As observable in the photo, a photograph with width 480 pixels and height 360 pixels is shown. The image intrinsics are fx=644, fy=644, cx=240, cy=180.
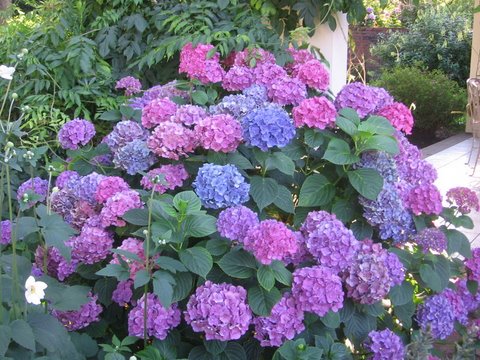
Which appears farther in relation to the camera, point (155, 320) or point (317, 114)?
point (317, 114)

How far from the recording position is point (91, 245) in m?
1.79

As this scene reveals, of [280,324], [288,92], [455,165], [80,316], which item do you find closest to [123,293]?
[80,316]

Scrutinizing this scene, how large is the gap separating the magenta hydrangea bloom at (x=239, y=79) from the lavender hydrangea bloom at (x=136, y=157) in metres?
0.44

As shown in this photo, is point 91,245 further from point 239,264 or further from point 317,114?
point 317,114

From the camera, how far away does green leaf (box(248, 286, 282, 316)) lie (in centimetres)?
161

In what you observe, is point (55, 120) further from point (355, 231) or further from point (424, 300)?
point (424, 300)

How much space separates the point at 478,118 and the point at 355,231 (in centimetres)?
486

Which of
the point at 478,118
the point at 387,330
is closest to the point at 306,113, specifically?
the point at 387,330

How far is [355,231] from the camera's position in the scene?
6.26 ft

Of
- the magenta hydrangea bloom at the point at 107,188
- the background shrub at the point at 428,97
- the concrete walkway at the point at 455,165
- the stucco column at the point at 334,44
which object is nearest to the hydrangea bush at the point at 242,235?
the magenta hydrangea bloom at the point at 107,188

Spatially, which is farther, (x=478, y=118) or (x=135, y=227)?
(x=478, y=118)

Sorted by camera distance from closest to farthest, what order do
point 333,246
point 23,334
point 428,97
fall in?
point 23,334, point 333,246, point 428,97

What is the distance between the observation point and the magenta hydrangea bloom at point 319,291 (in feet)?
5.26

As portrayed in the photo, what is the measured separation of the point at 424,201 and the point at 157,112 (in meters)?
0.87
